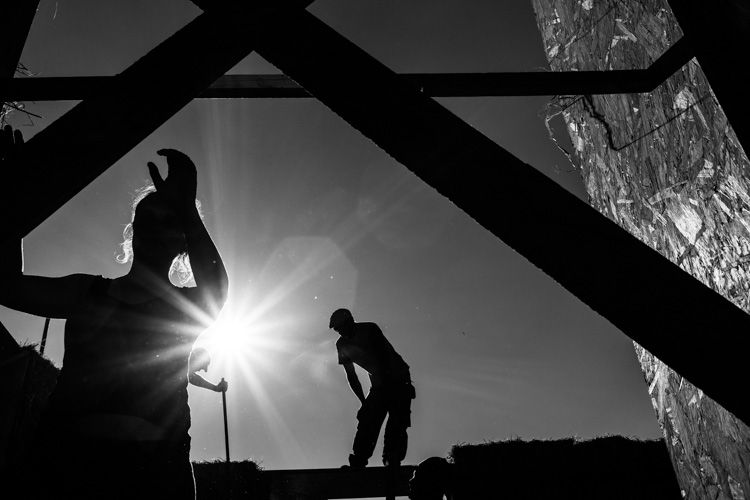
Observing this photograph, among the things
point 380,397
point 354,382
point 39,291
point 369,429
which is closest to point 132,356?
point 39,291

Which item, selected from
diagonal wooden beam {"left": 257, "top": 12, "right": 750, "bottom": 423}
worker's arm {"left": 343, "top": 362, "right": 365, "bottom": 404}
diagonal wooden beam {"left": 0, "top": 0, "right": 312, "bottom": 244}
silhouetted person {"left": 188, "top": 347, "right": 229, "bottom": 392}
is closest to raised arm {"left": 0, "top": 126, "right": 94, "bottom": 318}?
diagonal wooden beam {"left": 0, "top": 0, "right": 312, "bottom": 244}

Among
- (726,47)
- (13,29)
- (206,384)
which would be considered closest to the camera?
(726,47)

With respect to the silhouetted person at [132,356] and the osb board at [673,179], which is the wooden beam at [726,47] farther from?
the silhouetted person at [132,356]

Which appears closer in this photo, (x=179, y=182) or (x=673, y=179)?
(x=179, y=182)

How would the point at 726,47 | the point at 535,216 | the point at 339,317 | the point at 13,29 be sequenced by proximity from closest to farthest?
1. the point at 535,216
2. the point at 726,47
3. the point at 13,29
4. the point at 339,317

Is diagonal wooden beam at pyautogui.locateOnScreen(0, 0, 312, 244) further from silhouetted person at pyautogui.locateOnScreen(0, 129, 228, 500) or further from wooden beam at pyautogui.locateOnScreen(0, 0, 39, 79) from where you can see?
wooden beam at pyautogui.locateOnScreen(0, 0, 39, 79)

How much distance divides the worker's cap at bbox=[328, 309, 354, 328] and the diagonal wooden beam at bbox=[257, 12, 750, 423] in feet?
18.8

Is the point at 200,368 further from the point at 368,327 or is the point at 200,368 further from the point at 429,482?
the point at 429,482

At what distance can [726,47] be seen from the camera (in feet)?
3.64

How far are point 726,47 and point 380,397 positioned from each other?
5903mm

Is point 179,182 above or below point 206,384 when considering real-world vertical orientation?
below

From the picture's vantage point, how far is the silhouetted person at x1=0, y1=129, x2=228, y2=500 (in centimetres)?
134

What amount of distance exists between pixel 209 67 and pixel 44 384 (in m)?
8.67

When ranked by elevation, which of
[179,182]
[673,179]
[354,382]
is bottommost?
[179,182]
